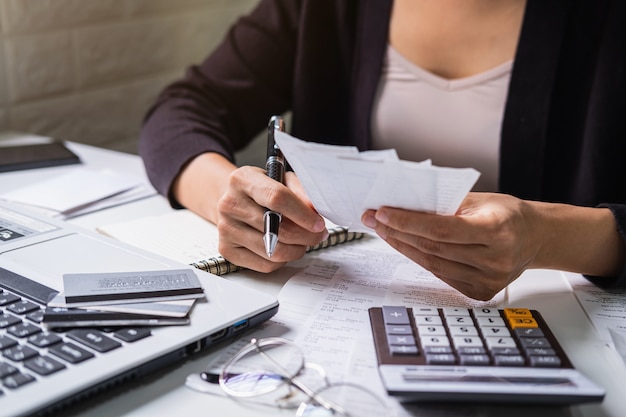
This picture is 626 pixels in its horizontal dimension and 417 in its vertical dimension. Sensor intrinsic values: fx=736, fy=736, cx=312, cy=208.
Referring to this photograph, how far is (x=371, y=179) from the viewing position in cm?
63

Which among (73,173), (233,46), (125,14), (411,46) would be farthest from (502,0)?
(125,14)

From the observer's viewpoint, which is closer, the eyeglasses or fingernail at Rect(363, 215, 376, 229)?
the eyeglasses

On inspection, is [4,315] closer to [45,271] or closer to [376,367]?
[45,271]

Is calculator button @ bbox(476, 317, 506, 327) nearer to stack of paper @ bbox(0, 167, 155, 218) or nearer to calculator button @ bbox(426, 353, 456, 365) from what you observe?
calculator button @ bbox(426, 353, 456, 365)

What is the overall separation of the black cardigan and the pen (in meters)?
0.19

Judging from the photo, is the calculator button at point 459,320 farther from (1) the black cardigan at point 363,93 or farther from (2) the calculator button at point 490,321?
(1) the black cardigan at point 363,93

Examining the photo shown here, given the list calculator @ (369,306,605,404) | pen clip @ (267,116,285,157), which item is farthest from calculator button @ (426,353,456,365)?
pen clip @ (267,116,285,157)

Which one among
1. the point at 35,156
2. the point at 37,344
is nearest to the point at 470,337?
the point at 37,344

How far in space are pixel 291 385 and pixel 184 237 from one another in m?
0.34

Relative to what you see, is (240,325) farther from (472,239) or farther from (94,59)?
(94,59)

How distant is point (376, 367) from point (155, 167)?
54 cm

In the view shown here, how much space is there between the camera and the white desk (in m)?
0.55

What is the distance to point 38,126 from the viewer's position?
4.70 ft

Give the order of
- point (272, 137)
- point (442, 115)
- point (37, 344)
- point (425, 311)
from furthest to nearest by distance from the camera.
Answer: point (442, 115)
point (272, 137)
point (425, 311)
point (37, 344)
